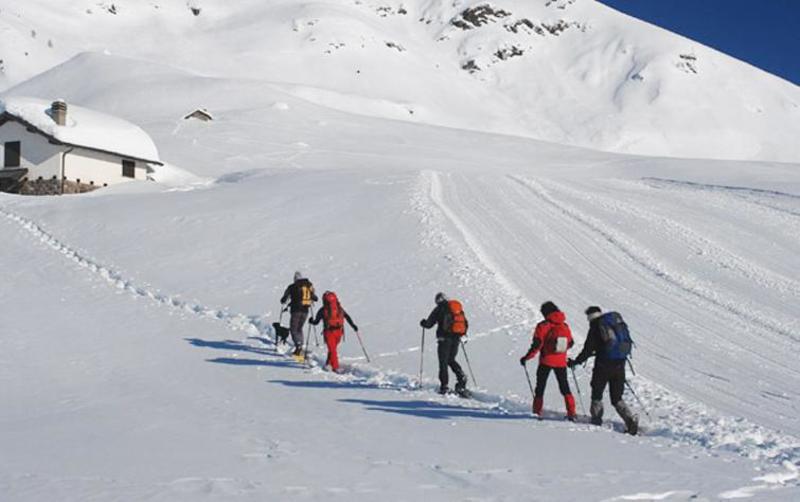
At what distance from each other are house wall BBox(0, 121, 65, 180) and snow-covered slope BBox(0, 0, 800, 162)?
58.8 meters

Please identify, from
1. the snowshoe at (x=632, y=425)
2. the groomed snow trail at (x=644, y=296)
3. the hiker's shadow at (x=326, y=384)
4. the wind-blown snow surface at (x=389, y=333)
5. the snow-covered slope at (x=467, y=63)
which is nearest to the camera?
the wind-blown snow surface at (x=389, y=333)

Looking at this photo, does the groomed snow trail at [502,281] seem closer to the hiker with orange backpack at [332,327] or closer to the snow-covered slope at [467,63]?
the hiker with orange backpack at [332,327]

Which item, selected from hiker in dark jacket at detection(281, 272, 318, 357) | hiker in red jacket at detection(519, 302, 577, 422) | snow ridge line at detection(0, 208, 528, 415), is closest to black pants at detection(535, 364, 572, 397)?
hiker in red jacket at detection(519, 302, 577, 422)

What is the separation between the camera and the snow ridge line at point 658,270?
17766mm

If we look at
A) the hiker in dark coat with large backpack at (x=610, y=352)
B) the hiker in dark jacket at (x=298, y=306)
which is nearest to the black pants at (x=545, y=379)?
the hiker in dark coat with large backpack at (x=610, y=352)

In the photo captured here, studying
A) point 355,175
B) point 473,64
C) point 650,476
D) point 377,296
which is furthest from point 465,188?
point 473,64

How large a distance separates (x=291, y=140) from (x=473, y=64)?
326 ft

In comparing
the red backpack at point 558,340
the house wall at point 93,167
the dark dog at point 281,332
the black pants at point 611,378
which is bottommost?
the black pants at point 611,378

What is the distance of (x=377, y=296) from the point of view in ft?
61.2

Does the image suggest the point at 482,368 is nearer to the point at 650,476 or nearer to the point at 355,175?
the point at 650,476

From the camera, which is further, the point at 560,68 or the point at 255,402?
the point at 560,68

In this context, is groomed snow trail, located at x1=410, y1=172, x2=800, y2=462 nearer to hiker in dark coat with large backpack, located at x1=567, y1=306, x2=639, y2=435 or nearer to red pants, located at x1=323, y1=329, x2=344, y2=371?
hiker in dark coat with large backpack, located at x1=567, y1=306, x2=639, y2=435

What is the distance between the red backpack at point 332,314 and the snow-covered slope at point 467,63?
8948cm

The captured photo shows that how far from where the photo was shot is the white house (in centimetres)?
4197
